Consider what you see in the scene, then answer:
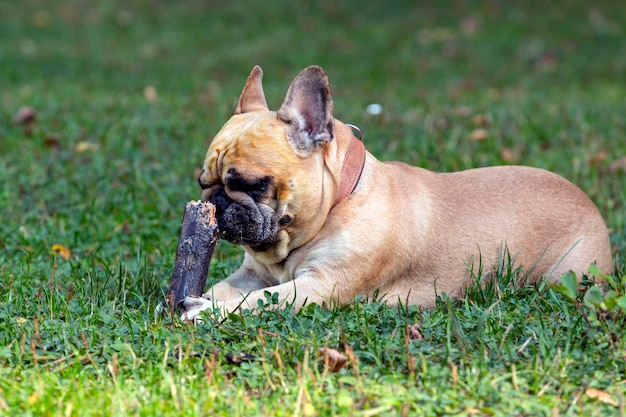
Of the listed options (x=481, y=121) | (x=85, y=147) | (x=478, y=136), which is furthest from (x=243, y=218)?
(x=481, y=121)

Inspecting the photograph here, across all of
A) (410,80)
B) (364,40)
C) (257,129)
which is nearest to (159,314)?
(257,129)

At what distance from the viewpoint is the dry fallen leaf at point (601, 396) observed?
9.39 ft

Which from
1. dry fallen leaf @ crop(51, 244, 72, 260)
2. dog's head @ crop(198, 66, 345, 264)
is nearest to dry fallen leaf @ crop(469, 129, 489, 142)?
dog's head @ crop(198, 66, 345, 264)

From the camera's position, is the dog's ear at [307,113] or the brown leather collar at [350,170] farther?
the brown leather collar at [350,170]

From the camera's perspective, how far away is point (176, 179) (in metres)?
5.98

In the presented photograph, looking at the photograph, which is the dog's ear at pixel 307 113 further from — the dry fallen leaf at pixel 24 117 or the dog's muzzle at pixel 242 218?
the dry fallen leaf at pixel 24 117

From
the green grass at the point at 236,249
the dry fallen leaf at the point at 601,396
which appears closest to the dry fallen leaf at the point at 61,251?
the green grass at the point at 236,249

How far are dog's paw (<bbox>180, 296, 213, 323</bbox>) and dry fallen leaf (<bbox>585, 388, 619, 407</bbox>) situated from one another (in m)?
1.52

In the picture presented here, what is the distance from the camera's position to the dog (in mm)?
3707

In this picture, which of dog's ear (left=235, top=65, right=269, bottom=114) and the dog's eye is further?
dog's ear (left=235, top=65, right=269, bottom=114)

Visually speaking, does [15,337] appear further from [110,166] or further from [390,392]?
[110,166]

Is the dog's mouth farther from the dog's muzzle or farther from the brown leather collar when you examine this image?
the brown leather collar

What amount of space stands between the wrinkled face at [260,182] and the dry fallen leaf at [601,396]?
1393 millimetres

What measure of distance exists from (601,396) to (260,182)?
158 cm
